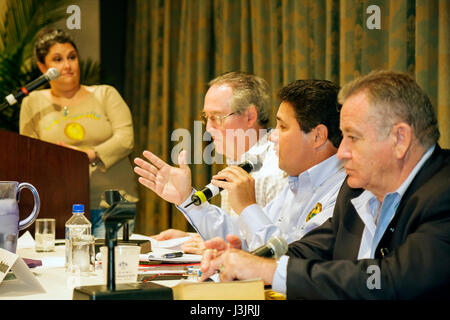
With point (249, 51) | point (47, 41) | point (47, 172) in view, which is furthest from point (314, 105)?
point (249, 51)

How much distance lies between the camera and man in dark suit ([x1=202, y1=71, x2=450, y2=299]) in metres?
1.08

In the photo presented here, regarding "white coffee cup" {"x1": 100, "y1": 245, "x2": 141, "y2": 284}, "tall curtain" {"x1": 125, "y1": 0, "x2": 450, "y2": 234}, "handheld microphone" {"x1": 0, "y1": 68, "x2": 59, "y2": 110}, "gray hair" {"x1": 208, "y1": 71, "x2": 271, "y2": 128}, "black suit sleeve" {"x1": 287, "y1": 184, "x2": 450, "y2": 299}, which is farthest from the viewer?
"tall curtain" {"x1": 125, "y1": 0, "x2": 450, "y2": 234}

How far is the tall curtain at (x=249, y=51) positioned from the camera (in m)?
2.87

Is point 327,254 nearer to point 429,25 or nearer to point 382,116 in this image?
point 382,116

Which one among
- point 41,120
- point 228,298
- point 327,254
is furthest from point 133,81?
point 228,298

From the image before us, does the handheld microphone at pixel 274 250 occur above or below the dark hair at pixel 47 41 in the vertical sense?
below

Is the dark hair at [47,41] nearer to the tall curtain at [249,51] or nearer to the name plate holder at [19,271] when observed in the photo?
the tall curtain at [249,51]

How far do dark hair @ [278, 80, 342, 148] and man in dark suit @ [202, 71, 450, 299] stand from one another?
43 cm

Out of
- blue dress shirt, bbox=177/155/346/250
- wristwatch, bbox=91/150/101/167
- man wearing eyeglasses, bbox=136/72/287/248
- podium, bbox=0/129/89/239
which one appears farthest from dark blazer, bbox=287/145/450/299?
wristwatch, bbox=91/150/101/167

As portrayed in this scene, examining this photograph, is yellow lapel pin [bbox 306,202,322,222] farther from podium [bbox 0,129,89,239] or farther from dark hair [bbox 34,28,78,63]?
dark hair [bbox 34,28,78,63]

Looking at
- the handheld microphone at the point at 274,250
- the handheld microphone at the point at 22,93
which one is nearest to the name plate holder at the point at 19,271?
the handheld microphone at the point at 274,250

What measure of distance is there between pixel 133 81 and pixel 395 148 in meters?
4.17

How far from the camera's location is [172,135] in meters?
4.84

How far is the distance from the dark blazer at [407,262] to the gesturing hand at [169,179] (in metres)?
0.96
